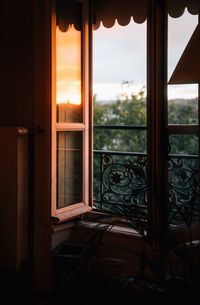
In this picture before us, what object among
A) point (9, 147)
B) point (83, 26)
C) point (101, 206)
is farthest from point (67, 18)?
point (101, 206)

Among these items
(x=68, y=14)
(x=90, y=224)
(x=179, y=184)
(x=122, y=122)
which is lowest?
(x=90, y=224)

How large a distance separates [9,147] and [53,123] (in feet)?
1.17

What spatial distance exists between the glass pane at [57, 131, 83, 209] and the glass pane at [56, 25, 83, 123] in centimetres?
13

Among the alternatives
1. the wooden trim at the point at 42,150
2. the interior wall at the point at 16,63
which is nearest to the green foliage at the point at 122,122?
the interior wall at the point at 16,63

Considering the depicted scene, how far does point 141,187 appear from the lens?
3086mm

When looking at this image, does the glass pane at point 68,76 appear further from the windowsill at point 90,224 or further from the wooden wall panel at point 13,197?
the windowsill at point 90,224

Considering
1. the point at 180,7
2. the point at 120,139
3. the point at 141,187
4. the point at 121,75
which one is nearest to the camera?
the point at 180,7

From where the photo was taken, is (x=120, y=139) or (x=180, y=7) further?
(x=120, y=139)

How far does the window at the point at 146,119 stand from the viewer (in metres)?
2.35

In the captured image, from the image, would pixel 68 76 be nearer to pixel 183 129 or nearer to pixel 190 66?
pixel 183 129

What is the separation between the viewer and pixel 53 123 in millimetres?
2611

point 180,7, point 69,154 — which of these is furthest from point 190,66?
point 69,154

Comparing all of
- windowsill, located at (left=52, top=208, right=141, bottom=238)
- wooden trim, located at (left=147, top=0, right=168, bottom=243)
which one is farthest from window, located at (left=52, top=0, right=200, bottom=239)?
windowsill, located at (left=52, top=208, right=141, bottom=238)

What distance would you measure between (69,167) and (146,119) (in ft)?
2.31
